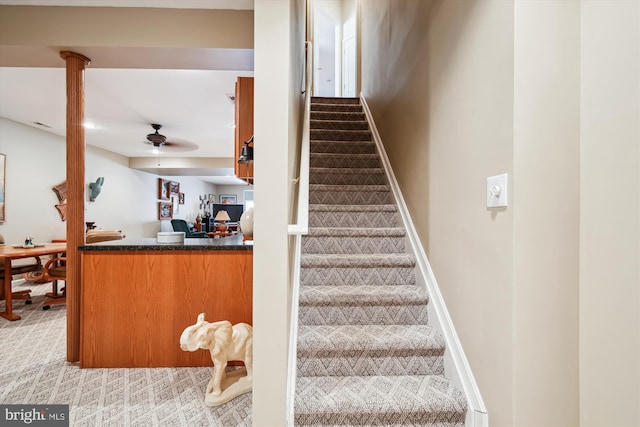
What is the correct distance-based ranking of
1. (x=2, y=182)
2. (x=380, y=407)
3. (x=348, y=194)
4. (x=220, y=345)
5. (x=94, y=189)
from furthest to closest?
(x=94, y=189) → (x=2, y=182) → (x=348, y=194) → (x=220, y=345) → (x=380, y=407)

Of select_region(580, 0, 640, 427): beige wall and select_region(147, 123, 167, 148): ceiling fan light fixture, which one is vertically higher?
select_region(147, 123, 167, 148): ceiling fan light fixture

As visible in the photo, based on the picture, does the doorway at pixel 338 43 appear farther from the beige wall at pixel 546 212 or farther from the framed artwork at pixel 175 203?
the framed artwork at pixel 175 203

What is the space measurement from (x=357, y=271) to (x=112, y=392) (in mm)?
1721

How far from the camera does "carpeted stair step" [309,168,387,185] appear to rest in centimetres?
304

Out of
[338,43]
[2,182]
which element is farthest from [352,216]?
[338,43]

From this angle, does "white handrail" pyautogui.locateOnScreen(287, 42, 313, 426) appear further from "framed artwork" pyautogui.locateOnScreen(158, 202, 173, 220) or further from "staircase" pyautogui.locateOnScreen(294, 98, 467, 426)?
"framed artwork" pyautogui.locateOnScreen(158, 202, 173, 220)

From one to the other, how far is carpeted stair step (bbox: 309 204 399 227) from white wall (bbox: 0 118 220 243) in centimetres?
262

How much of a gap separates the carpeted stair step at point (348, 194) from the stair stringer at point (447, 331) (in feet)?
0.91

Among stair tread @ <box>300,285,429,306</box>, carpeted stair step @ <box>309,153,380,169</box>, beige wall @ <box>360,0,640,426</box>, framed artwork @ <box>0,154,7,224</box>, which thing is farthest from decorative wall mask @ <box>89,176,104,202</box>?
beige wall @ <box>360,0,640,426</box>

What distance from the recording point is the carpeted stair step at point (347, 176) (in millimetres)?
3045

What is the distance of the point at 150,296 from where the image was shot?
2230 mm

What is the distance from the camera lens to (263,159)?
145 centimetres

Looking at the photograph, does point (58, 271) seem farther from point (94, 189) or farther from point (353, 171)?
point (353, 171)

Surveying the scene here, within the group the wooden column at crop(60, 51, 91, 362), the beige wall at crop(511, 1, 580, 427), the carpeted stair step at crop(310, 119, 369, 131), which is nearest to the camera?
the beige wall at crop(511, 1, 580, 427)
